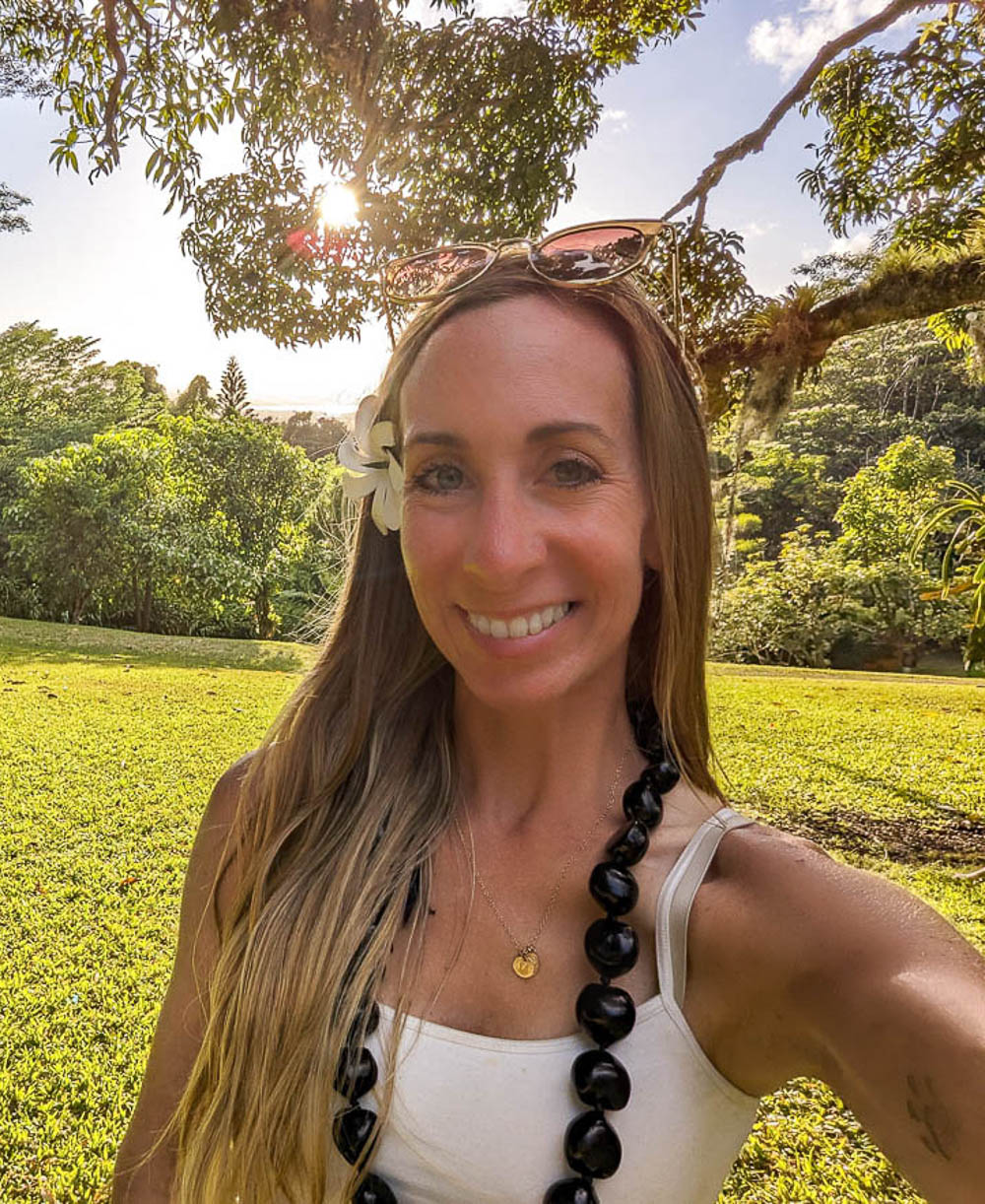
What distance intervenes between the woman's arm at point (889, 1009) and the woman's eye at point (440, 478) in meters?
0.55

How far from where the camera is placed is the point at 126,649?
11.1 metres

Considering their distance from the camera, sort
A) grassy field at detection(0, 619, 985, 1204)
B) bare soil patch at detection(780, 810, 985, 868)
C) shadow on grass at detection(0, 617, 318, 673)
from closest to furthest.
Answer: grassy field at detection(0, 619, 985, 1204) → bare soil patch at detection(780, 810, 985, 868) → shadow on grass at detection(0, 617, 318, 673)

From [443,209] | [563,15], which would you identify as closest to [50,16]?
[443,209]

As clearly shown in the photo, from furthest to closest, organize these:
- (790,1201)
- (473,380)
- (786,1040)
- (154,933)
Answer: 1. (154,933)
2. (790,1201)
3. (473,380)
4. (786,1040)

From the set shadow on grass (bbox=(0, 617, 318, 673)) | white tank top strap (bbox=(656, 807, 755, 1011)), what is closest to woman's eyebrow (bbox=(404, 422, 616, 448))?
white tank top strap (bbox=(656, 807, 755, 1011))

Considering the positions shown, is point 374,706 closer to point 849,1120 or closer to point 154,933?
point 849,1120

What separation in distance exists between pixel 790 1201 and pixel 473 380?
2296 millimetres

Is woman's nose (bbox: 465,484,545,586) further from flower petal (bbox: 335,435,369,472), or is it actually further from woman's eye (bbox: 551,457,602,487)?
flower petal (bbox: 335,435,369,472)

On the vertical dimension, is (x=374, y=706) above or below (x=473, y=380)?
below

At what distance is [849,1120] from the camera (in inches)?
100

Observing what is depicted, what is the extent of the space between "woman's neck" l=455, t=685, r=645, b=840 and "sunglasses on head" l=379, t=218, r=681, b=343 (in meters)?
0.53

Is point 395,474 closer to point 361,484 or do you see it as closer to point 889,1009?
point 361,484

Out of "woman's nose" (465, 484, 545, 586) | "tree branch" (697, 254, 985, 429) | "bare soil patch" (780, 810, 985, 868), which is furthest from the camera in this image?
"bare soil patch" (780, 810, 985, 868)

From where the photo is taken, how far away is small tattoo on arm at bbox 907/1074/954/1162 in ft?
2.28
